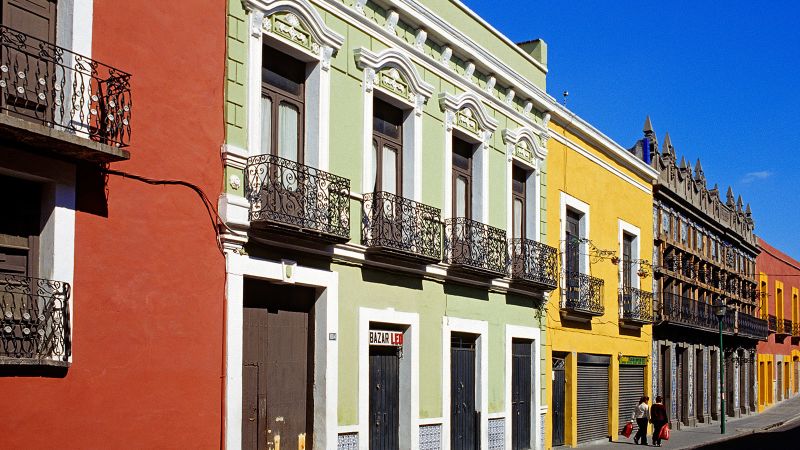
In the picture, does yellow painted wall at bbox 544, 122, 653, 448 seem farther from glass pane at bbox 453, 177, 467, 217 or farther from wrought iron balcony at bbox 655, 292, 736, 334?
glass pane at bbox 453, 177, 467, 217

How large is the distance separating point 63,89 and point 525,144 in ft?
39.8

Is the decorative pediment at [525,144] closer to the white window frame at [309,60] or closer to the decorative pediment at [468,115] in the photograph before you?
the decorative pediment at [468,115]

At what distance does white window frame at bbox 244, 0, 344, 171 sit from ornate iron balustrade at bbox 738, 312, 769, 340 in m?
30.5

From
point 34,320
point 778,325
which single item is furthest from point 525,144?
point 778,325

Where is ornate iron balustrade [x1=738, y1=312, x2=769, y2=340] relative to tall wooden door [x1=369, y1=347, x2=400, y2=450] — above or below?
above

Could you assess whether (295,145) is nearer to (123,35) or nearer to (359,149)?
(359,149)

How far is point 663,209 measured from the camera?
3067 cm

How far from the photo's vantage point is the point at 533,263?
19797 millimetres

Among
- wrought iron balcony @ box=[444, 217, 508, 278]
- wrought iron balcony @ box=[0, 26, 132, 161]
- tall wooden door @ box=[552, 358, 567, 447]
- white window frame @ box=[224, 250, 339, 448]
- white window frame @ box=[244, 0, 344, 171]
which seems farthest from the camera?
tall wooden door @ box=[552, 358, 567, 447]

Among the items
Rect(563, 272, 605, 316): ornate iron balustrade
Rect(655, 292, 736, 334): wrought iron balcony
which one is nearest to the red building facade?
Rect(655, 292, 736, 334): wrought iron balcony

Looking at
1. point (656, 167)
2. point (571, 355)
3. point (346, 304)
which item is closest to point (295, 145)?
point (346, 304)

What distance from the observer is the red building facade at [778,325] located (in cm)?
4709

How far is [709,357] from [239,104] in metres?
27.8

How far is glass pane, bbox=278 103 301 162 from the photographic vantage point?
13.5m
